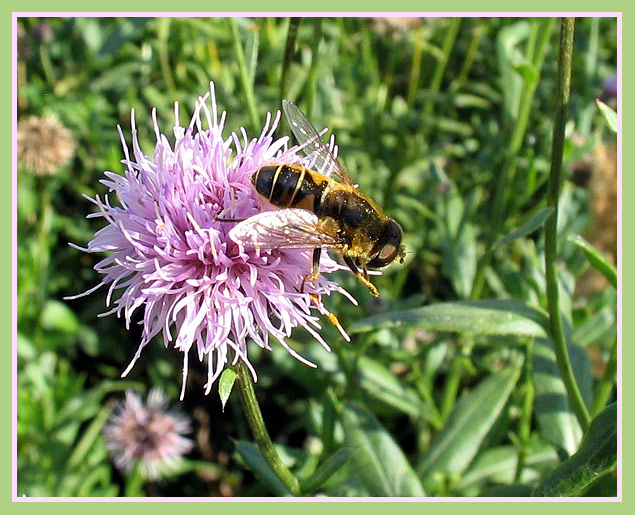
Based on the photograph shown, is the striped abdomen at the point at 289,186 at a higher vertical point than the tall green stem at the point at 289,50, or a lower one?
lower

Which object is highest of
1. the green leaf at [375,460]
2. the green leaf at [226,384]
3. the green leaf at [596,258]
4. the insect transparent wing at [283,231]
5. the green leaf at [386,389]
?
the insect transparent wing at [283,231]

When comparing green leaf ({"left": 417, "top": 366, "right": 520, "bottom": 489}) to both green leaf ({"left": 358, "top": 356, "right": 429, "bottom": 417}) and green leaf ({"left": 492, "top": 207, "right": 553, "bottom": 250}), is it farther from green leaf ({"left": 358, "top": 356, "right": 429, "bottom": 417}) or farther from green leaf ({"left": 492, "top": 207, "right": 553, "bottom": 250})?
green leaf ({"left": 492, "top": 207, "right": 553, "bottom": 250})

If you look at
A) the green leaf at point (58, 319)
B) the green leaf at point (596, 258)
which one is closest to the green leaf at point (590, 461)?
the green leaf at point (596, 258)

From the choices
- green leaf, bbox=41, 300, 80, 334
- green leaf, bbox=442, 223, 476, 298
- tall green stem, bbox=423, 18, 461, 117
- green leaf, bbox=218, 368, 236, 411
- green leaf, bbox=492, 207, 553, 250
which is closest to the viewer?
green leaf, bbox=218, 368, 236, 411

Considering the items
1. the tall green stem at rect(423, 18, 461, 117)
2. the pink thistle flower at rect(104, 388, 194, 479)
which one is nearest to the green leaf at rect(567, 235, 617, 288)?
the tall green stem at rect(423, 18, 461, 117)

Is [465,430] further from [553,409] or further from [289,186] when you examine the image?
[289,186]

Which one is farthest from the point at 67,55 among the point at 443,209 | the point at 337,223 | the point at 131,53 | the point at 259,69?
the point at 337,223

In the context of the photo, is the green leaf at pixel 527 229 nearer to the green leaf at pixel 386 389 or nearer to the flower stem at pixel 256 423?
the flower stem at pixel 256 423
